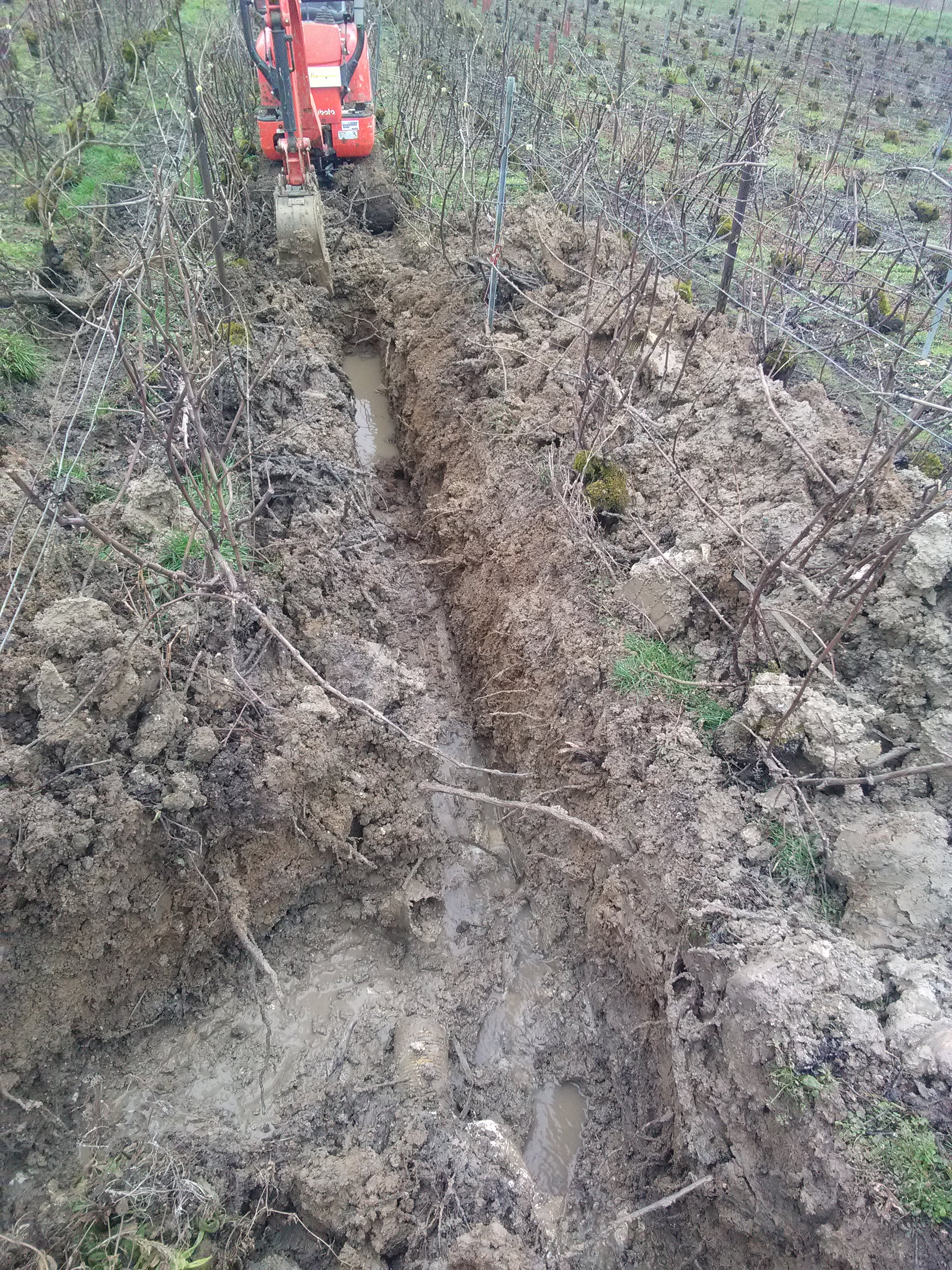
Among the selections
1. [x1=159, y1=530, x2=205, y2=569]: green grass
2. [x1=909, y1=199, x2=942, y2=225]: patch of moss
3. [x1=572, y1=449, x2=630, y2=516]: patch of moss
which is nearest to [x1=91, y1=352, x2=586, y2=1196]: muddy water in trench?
[x1=159, y1=530, x2=205, y2=569]: green grass

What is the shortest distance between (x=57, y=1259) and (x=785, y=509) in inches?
186

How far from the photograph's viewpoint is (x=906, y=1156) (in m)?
2.25

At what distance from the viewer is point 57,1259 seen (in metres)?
2.55

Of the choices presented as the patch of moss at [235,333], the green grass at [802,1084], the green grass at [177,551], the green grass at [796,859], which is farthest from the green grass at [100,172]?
the green grass at [802,1084]

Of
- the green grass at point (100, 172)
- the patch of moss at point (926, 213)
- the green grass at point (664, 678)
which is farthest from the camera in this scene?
the patch of moss at point (926, 213)

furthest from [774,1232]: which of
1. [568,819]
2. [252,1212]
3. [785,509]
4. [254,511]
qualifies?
[254,511]

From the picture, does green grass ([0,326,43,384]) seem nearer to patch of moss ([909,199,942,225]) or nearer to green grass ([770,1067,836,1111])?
green grass ([770,1067,836,1111])

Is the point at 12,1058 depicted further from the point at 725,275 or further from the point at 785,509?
the point at 725,275

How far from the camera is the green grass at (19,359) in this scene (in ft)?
15.6

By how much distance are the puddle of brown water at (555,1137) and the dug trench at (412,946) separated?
0.05ft

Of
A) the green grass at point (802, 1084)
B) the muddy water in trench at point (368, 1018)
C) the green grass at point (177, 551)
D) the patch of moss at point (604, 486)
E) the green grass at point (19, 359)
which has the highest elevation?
the green grass at point (19, 359)

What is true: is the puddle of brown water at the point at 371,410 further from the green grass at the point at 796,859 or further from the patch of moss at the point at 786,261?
the green grass at the point at 796,859

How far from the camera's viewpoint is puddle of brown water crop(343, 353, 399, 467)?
6755 mm

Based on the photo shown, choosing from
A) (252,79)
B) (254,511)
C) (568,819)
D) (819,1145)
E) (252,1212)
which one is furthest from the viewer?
(252,79)
